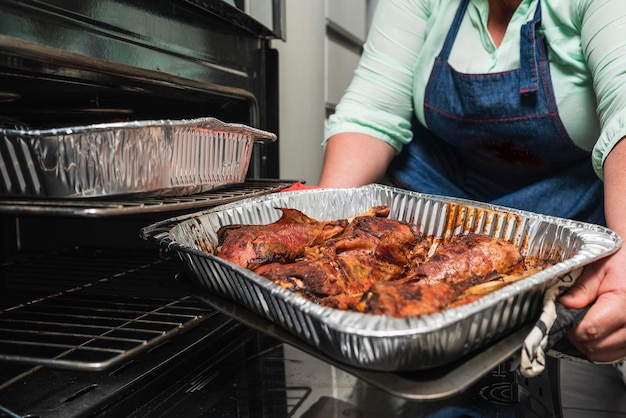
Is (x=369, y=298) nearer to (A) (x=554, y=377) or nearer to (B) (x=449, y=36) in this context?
(A) (x=554, y=377)

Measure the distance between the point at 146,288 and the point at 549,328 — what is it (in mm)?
831

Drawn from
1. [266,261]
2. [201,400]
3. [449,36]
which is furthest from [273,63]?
[201,400]

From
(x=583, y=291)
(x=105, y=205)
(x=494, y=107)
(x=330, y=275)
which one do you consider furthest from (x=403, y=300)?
(x=494, y=107)

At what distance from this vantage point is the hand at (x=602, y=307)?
0.70 m

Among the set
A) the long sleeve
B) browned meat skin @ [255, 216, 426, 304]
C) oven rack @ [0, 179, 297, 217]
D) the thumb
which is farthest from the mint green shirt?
oven rack @ [0, 179, 297, 217]

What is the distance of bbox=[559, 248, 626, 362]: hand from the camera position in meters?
0.70

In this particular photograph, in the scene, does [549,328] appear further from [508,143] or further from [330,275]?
[508,143]

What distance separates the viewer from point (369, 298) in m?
0.63

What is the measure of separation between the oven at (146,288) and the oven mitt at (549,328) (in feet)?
0.13

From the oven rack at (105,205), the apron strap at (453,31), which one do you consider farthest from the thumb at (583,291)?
the apron strap at (453,31)

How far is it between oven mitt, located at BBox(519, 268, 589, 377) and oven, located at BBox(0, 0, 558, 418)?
0.04 metres

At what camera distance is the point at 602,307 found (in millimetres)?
696

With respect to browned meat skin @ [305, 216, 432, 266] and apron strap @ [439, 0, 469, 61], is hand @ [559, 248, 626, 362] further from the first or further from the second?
apron strap @ [439, 0, 469, 61]

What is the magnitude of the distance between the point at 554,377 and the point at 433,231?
0.39 meters
